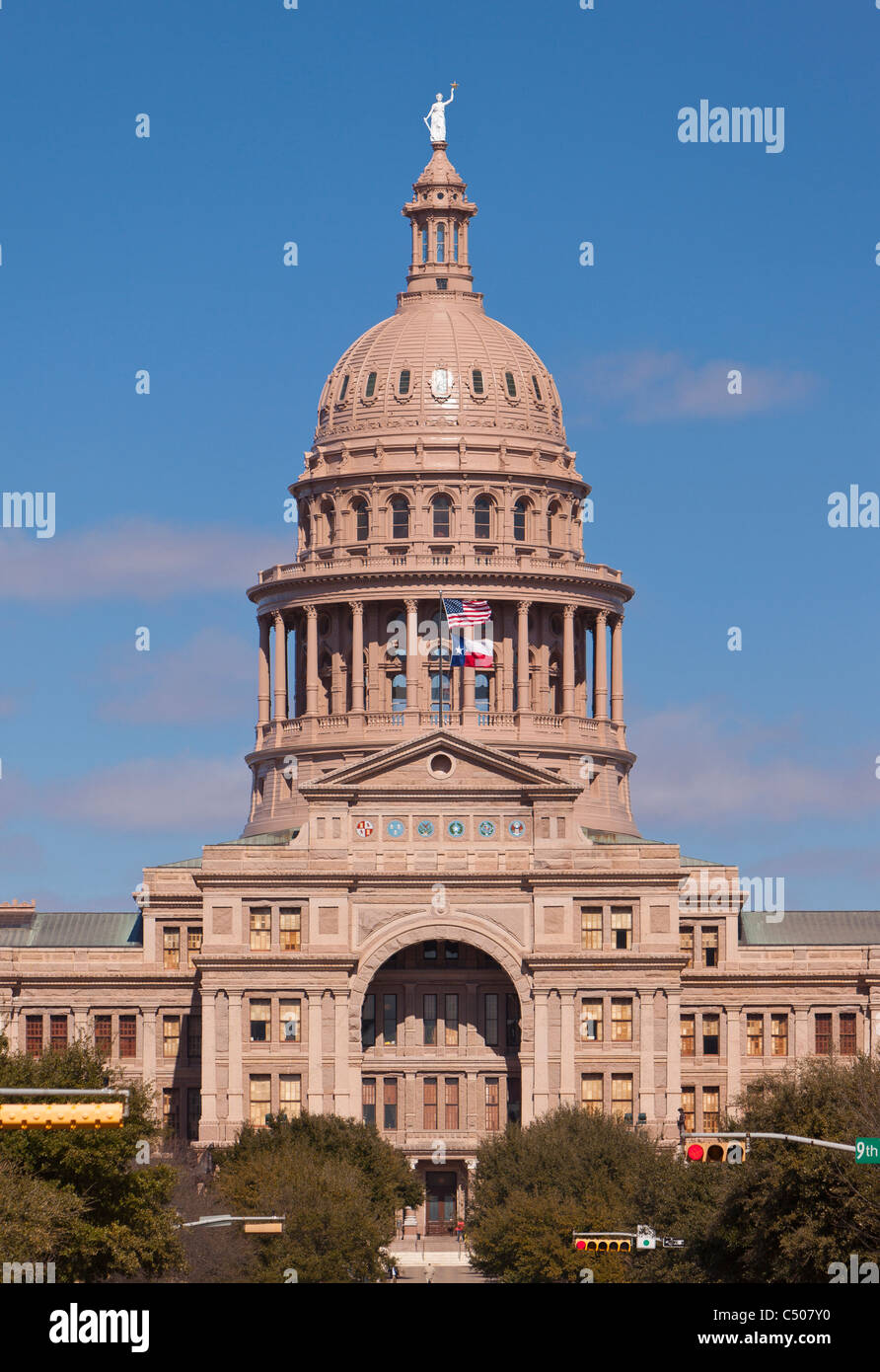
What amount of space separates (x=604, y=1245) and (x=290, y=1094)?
43915 millimetres

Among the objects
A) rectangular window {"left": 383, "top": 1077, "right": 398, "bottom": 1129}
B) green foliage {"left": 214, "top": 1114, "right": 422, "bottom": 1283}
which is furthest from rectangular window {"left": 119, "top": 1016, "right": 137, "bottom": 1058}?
green foliage {"left": 214, "top": 1114, "right": 422, "bottom": 1283}

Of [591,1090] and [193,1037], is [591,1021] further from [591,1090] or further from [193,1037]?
[193,1037]

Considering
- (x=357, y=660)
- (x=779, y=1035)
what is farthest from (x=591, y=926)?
(x=357, y=660)

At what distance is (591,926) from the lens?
15338 centimetres

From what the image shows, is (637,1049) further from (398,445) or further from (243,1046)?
(398,445)

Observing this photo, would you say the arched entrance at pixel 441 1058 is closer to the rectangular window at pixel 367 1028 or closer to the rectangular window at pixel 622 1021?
the rectangular window at pixel 367 1028

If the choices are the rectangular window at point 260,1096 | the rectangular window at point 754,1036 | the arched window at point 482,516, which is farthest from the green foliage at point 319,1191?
the arched window at point 482,516

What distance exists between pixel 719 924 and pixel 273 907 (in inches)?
903

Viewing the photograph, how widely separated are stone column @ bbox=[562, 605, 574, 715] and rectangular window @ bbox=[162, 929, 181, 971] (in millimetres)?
24015

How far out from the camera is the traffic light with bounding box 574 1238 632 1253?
106856 millimetres

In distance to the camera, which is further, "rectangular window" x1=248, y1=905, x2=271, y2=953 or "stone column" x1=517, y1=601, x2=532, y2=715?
"stone column" x1=517, y1=601, x2=532, y2=715

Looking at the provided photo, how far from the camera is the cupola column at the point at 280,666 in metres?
176

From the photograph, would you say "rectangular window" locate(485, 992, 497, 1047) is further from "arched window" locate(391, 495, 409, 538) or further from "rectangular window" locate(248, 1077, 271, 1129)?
"arched window" locate(391, 495, 409, 538)
